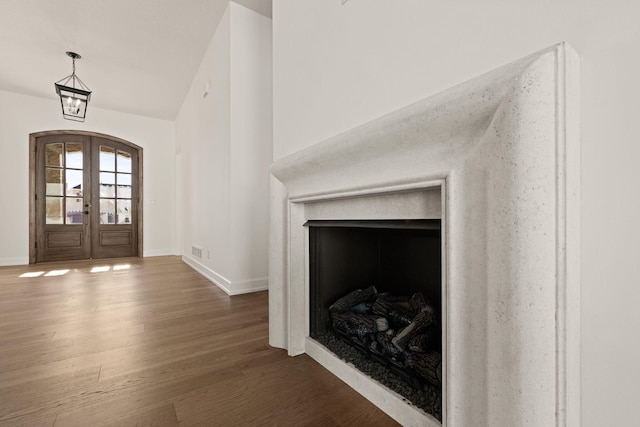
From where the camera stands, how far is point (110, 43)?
333 centimetres

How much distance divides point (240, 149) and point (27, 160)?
173 inches

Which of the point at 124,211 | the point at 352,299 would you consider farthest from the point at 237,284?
the point at 124,211

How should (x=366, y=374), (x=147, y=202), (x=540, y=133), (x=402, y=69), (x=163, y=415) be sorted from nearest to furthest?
1. (x=540, y=133)
2. (x=402, y=69)
3. (x=163, y=415)
4. (x=366, y=374)
5. (x=147, y=202)

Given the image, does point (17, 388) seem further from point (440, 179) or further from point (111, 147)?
point (111, 147)

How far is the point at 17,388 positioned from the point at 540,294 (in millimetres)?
1828

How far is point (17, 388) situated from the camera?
1.16 metres

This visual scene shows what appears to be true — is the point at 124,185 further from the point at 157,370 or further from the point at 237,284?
the point at 157,370

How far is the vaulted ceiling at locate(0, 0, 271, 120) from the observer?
2.79 m

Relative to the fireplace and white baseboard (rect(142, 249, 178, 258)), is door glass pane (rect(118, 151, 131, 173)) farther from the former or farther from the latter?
the fireplace

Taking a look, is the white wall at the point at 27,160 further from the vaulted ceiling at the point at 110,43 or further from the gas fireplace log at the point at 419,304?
the gas fireplace log at the point at 419,304

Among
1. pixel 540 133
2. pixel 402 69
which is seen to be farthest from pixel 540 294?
pixel 402 69

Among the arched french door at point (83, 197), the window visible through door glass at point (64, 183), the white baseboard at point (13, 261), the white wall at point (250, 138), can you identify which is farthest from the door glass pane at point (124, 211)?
the white wall at point (250, 138)

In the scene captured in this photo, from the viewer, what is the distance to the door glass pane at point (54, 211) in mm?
4866

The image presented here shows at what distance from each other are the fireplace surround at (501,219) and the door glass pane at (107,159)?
19.6 ft
